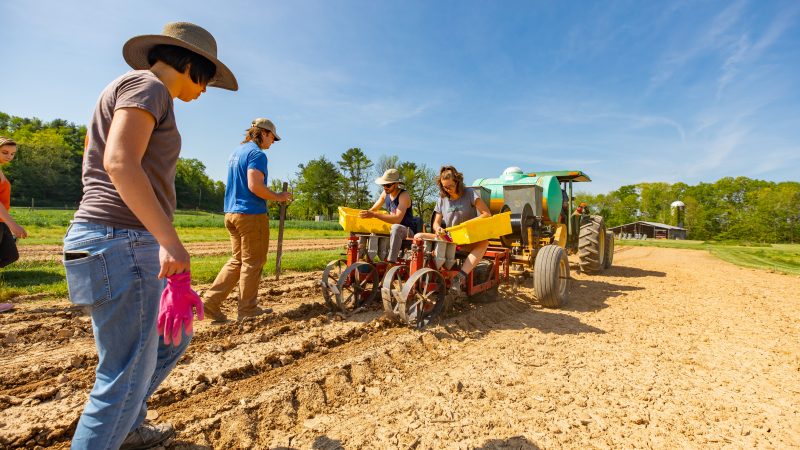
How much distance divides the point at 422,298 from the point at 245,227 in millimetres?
2106

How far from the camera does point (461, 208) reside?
17.1 feet

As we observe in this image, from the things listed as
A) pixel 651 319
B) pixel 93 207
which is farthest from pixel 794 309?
pixel 93 207

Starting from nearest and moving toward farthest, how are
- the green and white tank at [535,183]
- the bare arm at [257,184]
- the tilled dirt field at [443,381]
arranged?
the tilled dirt field at [443,381], the bare arm at [257,184], the green and white tank at [535,183]

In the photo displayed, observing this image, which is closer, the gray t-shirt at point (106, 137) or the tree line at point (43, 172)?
the gray t-shirt at point (106, 137)

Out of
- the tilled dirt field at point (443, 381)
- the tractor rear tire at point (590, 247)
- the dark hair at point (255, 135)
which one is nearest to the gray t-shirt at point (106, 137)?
the tilled dirt field at point (443, 381)

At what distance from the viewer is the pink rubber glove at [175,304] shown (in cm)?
160

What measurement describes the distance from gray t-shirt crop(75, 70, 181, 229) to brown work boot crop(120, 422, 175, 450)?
1.26m

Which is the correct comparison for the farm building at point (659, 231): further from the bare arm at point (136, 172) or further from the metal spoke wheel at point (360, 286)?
the bare arm at point (136, 172)

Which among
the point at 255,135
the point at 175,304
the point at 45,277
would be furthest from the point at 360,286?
the point at 45,277

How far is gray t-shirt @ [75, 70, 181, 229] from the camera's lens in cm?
146

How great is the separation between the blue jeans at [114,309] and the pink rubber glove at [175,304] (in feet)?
0.12

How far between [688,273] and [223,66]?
1134 centimetres

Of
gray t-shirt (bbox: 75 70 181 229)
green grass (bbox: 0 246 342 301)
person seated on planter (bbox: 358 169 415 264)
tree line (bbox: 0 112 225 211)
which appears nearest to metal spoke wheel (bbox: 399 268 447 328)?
person seated on planter (bbox: 358 169 415 264)

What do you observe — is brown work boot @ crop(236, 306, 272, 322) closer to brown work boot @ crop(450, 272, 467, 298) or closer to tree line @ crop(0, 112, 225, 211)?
brown work boot @ crop(450, 272, 467, 298)
